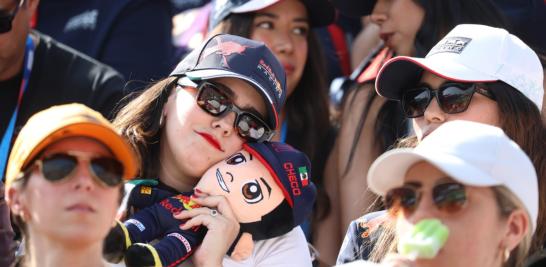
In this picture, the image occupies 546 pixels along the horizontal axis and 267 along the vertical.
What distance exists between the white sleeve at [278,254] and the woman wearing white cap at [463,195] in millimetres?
880

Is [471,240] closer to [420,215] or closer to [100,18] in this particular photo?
[420,215]

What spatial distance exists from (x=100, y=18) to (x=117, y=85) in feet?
2.04

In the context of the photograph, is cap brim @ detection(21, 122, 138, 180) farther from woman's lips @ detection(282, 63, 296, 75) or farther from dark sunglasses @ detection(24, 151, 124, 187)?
woman's lips @ detection(282, 63, 296, 75)

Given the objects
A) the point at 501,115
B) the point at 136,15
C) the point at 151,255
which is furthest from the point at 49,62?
the point at 501,115

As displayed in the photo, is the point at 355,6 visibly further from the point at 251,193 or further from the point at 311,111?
the point at 251,193

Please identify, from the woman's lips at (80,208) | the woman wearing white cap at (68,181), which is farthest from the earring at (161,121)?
the woman's lips at (80,208)

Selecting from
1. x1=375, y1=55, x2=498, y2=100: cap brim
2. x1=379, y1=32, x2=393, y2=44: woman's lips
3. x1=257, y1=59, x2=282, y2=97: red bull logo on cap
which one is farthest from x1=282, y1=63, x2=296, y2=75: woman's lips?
x1=257, y1=59, x2=282, y2=97: red bull logo on cap

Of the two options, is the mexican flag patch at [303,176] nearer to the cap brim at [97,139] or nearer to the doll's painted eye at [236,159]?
the doll's painted eye at [236,159]

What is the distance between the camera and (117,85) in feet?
17.1

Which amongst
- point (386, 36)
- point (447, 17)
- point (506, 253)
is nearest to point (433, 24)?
point (447, 17)

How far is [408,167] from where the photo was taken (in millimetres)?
3195

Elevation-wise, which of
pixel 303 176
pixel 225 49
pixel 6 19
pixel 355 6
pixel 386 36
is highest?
pixel 6 19

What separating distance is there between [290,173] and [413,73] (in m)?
0.65

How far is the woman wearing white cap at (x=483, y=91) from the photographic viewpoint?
4129mm
